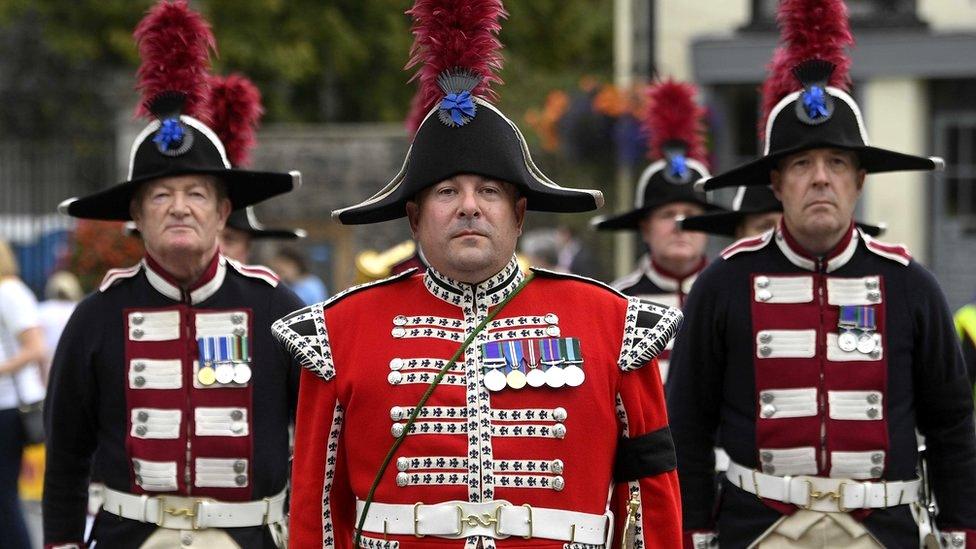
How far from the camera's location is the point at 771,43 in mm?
19641

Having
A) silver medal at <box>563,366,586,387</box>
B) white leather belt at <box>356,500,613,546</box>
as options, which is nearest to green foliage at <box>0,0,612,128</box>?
silver medal at <box>563,366,586,387</box>

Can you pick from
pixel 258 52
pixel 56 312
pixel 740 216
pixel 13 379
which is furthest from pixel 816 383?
pixel 258 52

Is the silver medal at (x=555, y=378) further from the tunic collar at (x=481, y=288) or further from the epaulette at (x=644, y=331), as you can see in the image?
the tunic collar at (x=481, y=288)

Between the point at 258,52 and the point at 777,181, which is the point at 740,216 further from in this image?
the point at 258,52

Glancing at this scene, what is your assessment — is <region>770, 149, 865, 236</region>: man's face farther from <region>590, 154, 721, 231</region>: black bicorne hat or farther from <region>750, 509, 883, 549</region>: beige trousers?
<region>590, 154, 721, 231</region>: black bicorne hat

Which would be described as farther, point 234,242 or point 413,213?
point 234,242

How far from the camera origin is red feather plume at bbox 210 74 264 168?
726cm

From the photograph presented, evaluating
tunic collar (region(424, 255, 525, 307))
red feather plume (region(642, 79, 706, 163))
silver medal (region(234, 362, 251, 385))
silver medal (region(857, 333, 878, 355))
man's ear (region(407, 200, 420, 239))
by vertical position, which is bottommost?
silver medal (region(234, 362, 251, 385))

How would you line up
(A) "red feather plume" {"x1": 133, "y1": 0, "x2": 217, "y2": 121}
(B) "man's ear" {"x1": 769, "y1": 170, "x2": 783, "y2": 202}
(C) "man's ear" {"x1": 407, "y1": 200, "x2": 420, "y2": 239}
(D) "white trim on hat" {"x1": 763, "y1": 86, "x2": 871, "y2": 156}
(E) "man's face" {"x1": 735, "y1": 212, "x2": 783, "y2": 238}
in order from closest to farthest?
1. (C) "man's ear" {"x1": 407, "y1": 200, "x2": 420, "y2": 239}
2. (D) "white trim on hat" {"x1": 763, "y1": 86, "x2": 871, "y2": 156}
3. (B) "man's ear" {"x1": 769, "y1": 170, "x2": 783, "y2": 202}
4. (A) "red feather plume" {"x1": 133, "y1": 0, "x2": 217, "y2": 121}
5. (E) "man's face" {"x1": 735, "y1": 212, "x2": 783, "y2": 238}

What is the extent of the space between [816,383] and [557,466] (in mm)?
1692

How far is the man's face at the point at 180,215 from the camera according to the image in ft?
19.9

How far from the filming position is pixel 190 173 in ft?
20.2

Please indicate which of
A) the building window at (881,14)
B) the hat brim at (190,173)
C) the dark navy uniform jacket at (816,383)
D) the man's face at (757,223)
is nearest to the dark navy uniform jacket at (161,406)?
the hat brim at (190,173)

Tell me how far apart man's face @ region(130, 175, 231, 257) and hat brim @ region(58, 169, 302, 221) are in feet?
0.15
